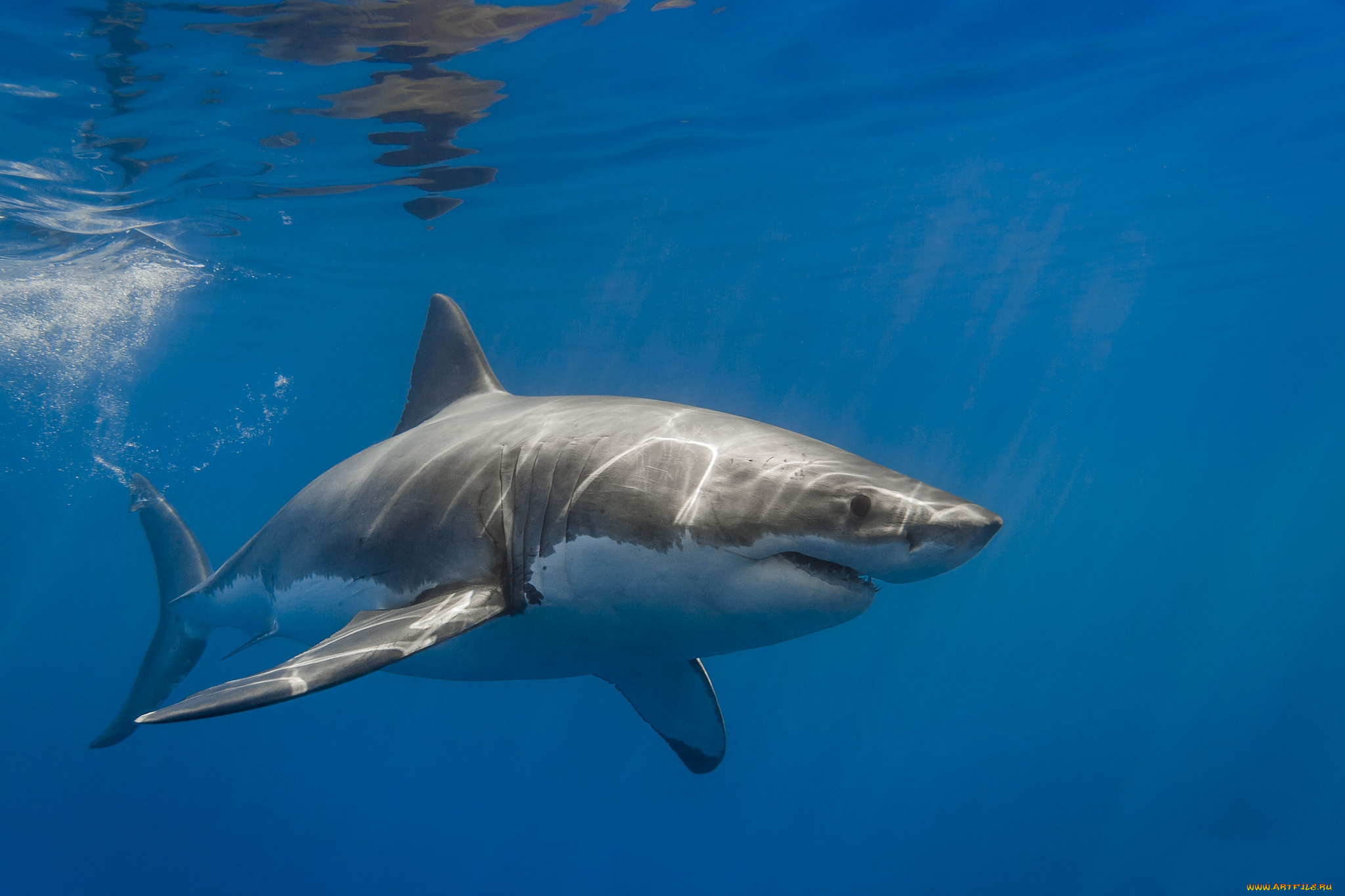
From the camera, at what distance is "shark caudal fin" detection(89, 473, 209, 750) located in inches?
273

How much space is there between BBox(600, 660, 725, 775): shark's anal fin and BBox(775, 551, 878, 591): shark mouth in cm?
208

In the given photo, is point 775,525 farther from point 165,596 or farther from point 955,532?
point 165,596

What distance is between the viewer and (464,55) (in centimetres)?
1106

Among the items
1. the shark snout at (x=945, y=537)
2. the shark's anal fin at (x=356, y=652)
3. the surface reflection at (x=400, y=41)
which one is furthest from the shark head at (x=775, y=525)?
the surface reflection at (x=400, y=41)

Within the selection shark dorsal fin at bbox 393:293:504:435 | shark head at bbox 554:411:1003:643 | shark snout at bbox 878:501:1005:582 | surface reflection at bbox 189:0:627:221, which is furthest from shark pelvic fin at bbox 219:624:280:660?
surface reflection at bbox 189:0:627:221

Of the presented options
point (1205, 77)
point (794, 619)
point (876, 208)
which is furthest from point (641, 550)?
point (876, 208)

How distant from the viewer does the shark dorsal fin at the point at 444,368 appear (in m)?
5.69

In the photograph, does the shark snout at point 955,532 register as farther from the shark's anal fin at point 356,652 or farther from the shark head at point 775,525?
the shark's anal fin at point 356,652

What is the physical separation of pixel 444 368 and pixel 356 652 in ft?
11.1

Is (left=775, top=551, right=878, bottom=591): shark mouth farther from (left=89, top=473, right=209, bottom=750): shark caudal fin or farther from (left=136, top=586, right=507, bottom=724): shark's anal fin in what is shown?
(left=89, top=473, right=209, bottom=750): shark caudal fin

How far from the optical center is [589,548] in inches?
119

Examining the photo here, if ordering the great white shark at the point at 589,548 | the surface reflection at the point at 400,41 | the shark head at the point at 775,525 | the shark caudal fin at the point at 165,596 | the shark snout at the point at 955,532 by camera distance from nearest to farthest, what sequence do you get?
1. the shark snout at the point at 955,532
2. the shark head at the point at 775,525
3. the great white shark at the point at 589,548
4. the shark caudal fin at the point at 165,596
5. the surface reflection at the point at 400,41

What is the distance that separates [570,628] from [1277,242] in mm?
29227

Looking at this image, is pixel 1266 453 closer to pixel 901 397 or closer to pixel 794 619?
pixel 901 397
